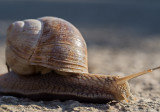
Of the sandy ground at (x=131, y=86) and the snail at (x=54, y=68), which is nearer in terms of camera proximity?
the sandy ground at (x=131, y=86)

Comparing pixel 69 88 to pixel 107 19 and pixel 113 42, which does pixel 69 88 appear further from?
pixel 107 19

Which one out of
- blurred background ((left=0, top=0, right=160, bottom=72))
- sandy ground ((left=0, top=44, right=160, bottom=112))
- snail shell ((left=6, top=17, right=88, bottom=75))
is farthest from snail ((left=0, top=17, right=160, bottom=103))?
blurred background ((left=0, top=0, right=160, bottom=72))

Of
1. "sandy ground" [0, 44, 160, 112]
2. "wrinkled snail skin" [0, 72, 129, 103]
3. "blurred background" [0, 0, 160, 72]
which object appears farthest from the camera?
"blurred background" [0, 0, 160, 72]

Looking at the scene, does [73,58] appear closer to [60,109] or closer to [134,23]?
[60,109]

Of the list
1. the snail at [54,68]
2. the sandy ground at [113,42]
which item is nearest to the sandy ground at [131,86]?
the sandy ground at [113,42]

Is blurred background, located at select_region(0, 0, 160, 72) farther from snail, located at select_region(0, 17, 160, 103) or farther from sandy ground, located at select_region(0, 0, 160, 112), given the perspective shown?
snail, located at select_region(0, 17, 160, 103)

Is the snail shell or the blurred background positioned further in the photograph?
the blurred background

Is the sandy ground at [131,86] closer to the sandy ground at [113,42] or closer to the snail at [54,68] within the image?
the sandy ground at [113,42]
